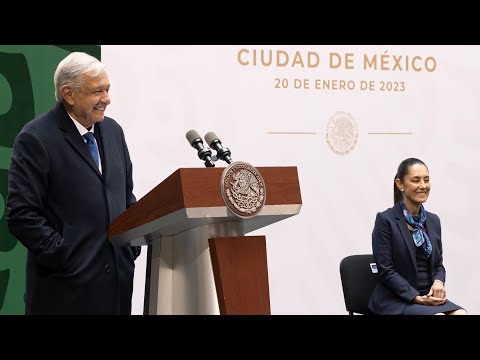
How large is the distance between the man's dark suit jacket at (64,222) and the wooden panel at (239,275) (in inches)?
24.4

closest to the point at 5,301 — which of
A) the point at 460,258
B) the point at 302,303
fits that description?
the point at 302,303

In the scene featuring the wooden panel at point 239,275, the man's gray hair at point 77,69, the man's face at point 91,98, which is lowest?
the wooden panel at point 239,275

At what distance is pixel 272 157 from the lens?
15.6ft

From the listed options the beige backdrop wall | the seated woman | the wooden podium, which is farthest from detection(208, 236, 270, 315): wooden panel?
the beige backdrop wall

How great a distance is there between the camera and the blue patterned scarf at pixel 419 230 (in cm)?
392

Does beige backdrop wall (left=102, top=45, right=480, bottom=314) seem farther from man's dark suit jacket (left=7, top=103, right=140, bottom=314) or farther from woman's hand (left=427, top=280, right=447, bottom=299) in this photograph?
man's dark suit jacket (left=7, top=103, right=140, bottom=314)

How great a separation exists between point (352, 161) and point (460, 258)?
3.36ft

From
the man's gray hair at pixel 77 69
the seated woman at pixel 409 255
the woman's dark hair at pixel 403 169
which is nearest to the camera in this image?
the man's gray hair at pixel 77 69

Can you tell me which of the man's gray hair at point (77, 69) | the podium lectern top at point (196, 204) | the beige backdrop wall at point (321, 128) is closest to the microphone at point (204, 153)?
the podium lectern top at point (196, 204)

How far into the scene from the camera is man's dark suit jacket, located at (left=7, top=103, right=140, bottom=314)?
2.28m

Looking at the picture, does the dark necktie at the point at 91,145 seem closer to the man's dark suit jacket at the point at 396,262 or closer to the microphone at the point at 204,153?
the microphone at the point at 204,153

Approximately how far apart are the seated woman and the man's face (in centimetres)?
202

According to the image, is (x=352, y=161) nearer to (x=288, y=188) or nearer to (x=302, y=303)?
(x=302, y=303)

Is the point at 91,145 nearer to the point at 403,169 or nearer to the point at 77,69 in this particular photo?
the point at 77,69
